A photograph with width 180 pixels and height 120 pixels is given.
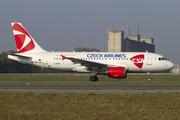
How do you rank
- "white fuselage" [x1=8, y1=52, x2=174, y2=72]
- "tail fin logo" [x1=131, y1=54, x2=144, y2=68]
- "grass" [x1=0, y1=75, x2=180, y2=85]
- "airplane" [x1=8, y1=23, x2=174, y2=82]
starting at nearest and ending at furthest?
"grass" [x1=0, y1=75, x2=180, y2=85] < "airplane" [x1=8, y1=23, x2=174, y2=82] < "tail fin logo" [x1=131, y1=54, x2=144, y2=68] < "white fuselage" [x1=8, y1=52, x2=174, y2=72]

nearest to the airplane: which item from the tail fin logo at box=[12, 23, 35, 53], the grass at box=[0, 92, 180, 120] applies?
the tail fin logo at box=[12, 23, 35, 53]

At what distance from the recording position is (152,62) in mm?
32938

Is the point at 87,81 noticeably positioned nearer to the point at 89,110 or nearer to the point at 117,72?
the point at 117,72

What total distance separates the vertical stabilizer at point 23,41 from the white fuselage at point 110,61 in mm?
1191

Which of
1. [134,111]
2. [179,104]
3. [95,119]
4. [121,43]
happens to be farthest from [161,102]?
[121,43]

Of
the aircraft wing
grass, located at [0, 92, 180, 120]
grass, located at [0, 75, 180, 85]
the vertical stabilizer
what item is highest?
the vertical stabilizer

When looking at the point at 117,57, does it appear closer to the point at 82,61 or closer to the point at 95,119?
the point at 82,61

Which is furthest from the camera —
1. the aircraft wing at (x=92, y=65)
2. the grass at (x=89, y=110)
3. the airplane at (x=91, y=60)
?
the airplane at (x=91, y=60)

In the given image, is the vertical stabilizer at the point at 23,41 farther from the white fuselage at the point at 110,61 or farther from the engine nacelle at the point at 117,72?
the engine nacelle at the point at 117,72

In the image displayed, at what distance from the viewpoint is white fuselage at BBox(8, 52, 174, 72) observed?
108 ft

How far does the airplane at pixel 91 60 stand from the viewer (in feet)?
107


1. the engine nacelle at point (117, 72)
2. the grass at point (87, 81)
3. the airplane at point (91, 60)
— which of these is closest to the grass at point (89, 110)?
the grass at point (87, 81)

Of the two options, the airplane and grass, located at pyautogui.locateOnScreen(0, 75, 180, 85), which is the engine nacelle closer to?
the airplane

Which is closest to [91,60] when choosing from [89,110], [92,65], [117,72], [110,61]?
[92,65]
